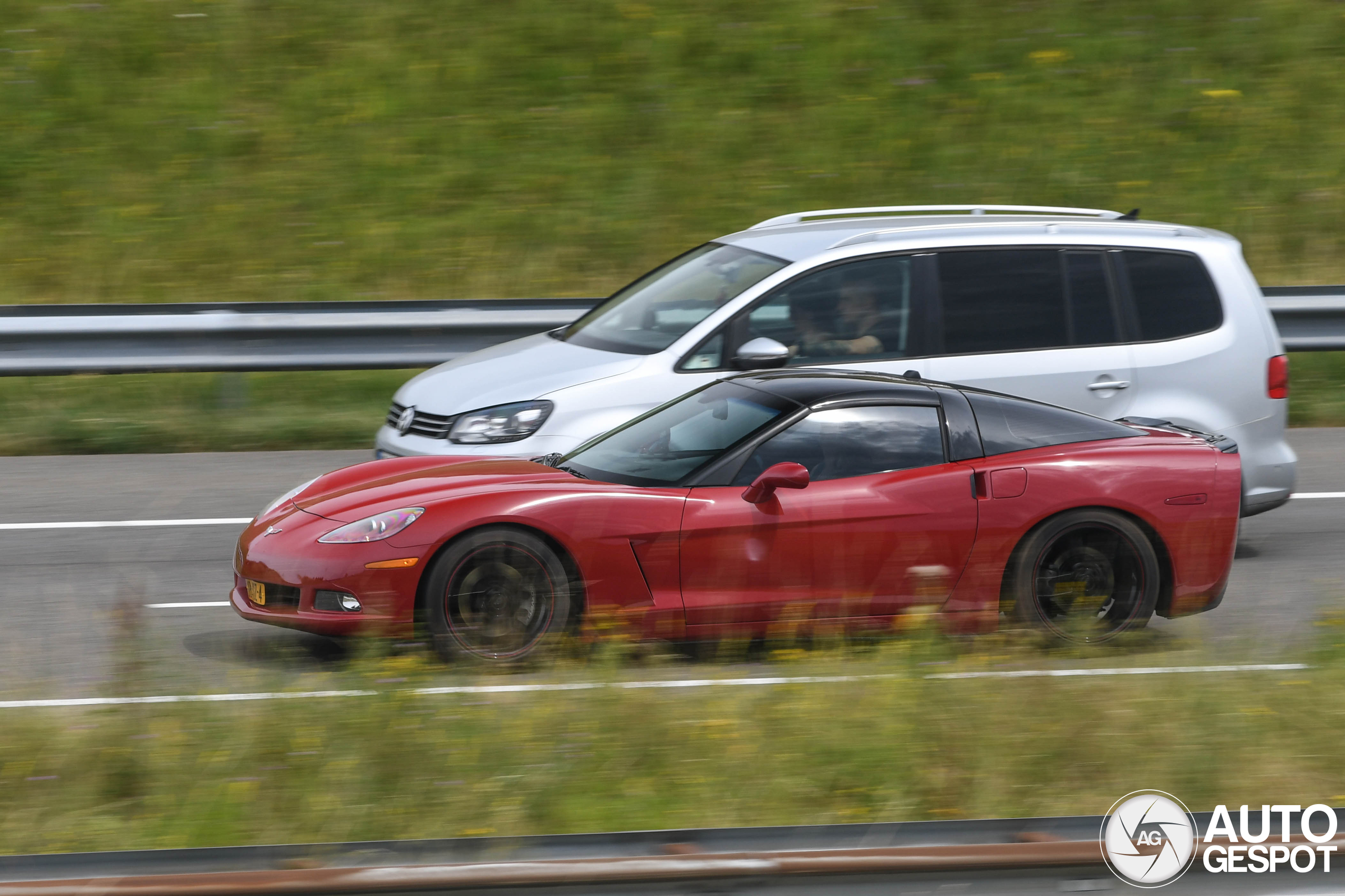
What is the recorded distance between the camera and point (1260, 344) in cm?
791

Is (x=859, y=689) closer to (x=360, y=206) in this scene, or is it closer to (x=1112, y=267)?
(x=1112, y=267)

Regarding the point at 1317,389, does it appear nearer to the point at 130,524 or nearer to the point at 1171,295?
the point at 1171,295

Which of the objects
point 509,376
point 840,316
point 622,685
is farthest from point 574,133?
point 622,685

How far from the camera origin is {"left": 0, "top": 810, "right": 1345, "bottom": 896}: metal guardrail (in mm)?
3389

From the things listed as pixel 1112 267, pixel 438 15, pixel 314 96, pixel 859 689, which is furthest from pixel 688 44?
pixel 859 689

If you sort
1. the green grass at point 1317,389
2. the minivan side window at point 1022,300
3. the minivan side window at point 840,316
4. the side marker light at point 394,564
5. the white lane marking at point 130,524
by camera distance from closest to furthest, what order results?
the side marker light at point 394,564
the minivan side window at point 840,316
the minivan side window at point 1022,300
the white lane marking at point 130,524
the green grass at point 1317,389

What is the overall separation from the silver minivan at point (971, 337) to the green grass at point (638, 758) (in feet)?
9.63

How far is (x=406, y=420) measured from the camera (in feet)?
26.1

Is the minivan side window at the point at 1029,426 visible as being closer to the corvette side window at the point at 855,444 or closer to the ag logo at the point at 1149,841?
the corvette side window at the point at 855,444

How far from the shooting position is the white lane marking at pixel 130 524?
27.3 feet

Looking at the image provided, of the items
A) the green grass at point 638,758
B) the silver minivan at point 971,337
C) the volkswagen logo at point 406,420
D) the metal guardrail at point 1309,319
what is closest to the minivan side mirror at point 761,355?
the silver minivan at point 971,337

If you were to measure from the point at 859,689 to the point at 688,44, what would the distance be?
1319 cm

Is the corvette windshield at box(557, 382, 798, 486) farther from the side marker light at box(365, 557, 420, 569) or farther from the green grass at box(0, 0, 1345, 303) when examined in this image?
the green grass at box(0, 0, 1345, 303)

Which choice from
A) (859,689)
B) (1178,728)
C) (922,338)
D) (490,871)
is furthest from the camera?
(922,338)
